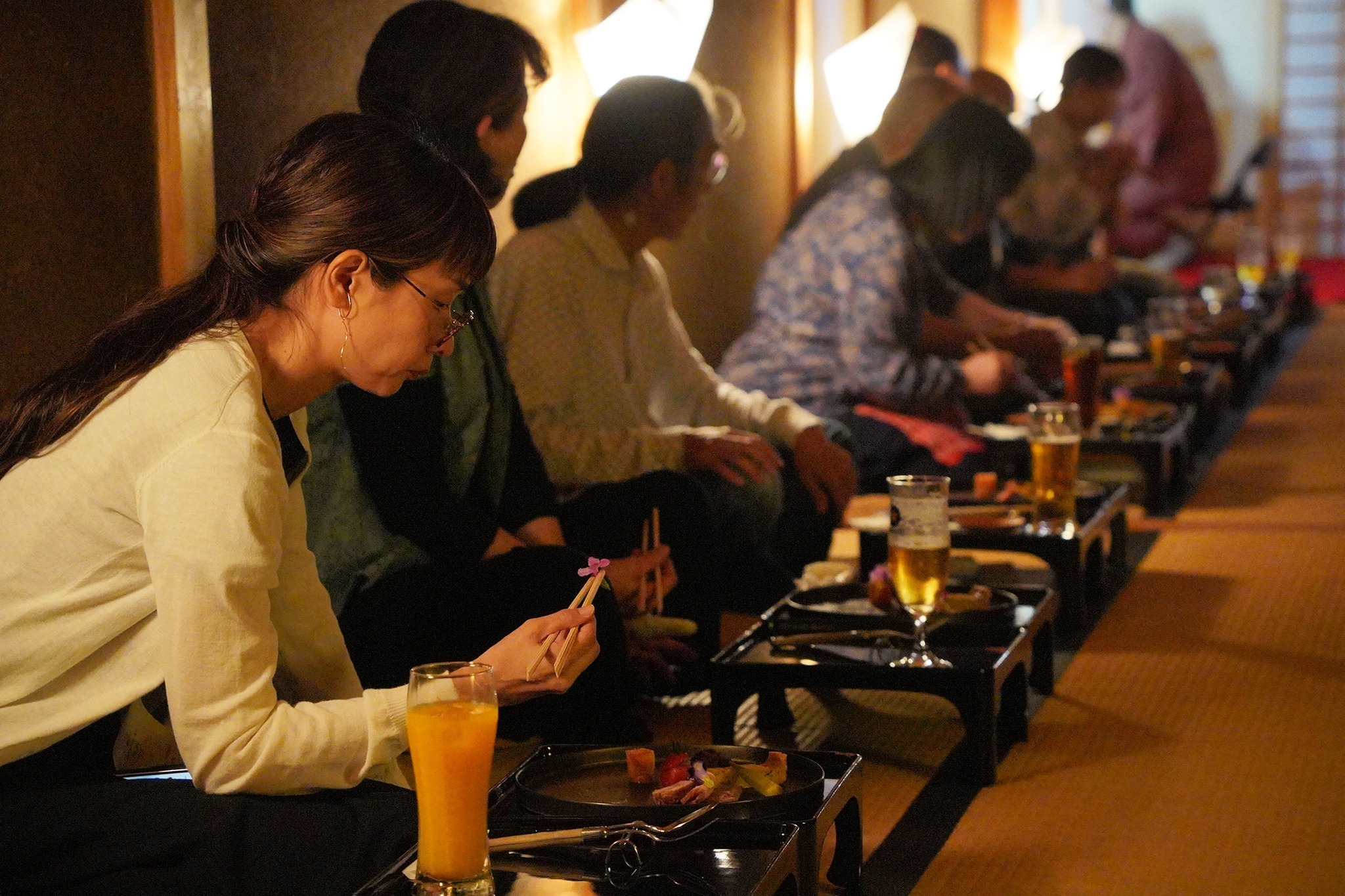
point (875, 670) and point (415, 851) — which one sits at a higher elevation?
point (415, 851)

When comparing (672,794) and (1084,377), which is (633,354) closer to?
(1084,377)

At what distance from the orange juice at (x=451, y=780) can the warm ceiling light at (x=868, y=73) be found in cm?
462

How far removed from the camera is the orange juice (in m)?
1.20

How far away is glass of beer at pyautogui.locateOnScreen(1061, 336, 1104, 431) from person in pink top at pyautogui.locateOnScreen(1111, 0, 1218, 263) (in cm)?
757

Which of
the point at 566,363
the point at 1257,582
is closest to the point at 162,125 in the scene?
the point at 566,363

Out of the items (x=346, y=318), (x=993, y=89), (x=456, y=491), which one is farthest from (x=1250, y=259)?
(x=346, y=318)

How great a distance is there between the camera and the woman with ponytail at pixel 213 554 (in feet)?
4.20

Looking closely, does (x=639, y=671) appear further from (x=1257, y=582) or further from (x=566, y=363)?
(x=1257, y=582)

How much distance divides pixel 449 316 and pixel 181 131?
3.66 feet

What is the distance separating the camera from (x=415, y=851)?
136cm

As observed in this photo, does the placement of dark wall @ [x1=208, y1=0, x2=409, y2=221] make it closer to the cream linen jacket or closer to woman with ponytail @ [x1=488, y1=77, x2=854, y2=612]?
woman with ponytail @ [x1=488, y1=77, x2=854, y2=612]

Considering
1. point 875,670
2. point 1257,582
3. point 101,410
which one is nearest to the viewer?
point 101,410

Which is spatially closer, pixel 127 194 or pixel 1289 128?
pixel 127 194

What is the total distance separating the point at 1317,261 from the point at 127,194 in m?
11.6
